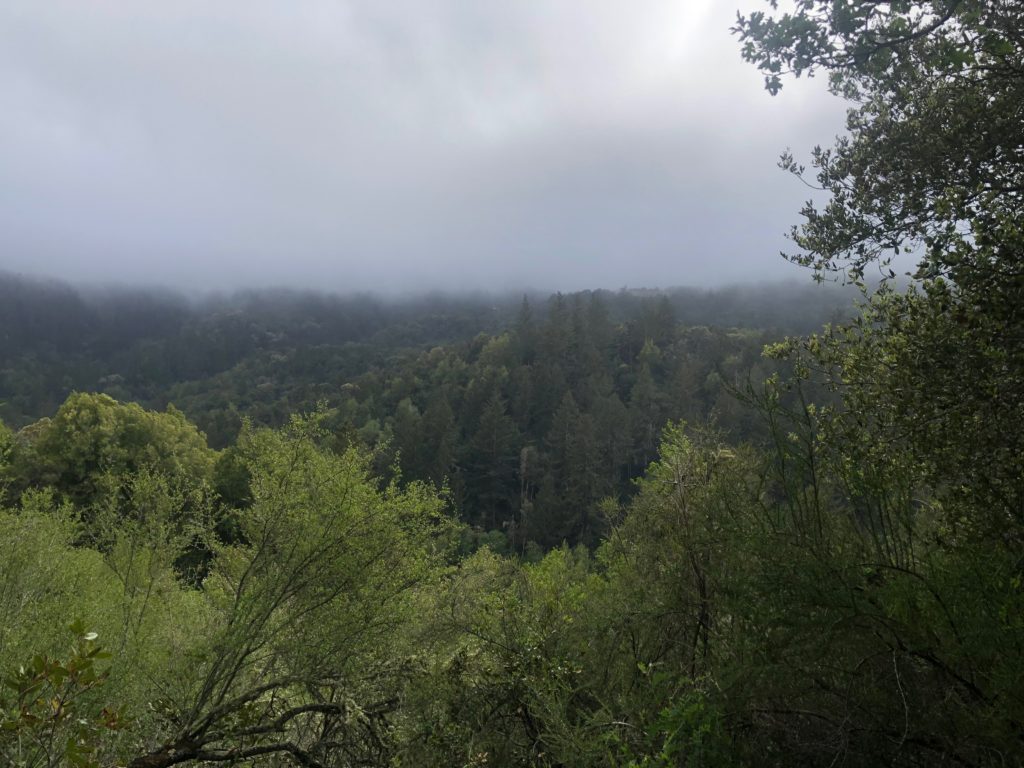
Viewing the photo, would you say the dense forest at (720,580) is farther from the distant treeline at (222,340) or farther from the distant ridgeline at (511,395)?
the distant treeline at (222,340)

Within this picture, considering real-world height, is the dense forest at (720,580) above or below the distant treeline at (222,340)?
above

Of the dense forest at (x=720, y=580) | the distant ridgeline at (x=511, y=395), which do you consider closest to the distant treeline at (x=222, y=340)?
the distant ridgeline at (x=511, y=395)

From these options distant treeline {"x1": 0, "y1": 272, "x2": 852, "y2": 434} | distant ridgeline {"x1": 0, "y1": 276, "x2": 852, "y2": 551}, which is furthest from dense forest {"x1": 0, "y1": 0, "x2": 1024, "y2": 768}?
distant treeline {"x1": 0, "y1": 272, "x2": 852, "y2": 434}

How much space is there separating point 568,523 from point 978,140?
56.3 metres

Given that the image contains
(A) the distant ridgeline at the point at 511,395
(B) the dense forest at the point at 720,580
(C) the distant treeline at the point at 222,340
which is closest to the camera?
(B) the dense forest at the point at 720,580

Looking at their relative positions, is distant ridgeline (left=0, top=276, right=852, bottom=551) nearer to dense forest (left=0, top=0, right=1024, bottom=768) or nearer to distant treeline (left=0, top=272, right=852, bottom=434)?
distant treeline (left=0, top=272, right=852, bottom=434)

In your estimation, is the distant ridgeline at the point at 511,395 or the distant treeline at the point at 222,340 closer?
the distant ridgeline at the point at 511,395

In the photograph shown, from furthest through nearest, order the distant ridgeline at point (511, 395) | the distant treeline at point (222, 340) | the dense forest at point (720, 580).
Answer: the distant treeline at point (222, 340)
the distant ridgeline at point (511, 395)
the dense forest at point (720, 580)

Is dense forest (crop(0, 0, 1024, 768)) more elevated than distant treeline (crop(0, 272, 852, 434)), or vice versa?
dense forest (crop(0, 0, 1024, 768))

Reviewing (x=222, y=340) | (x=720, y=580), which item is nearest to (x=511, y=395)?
(x=720, y=580)

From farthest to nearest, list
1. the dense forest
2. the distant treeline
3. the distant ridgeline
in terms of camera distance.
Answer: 1. the distant treeline
2. the distant ridgeline
3. the dense forest

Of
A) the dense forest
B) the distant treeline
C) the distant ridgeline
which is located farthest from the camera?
the distant treeline

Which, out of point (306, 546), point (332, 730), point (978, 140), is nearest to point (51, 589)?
point (306, 546)

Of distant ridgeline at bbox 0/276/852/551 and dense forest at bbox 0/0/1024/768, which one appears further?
distant ridgeline at bbox 0/276/852/551
